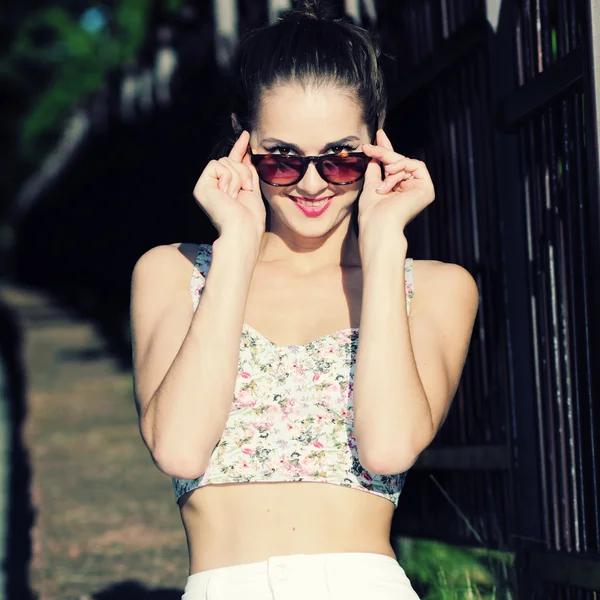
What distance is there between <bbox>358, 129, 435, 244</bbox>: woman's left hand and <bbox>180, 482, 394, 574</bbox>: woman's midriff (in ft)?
2.01

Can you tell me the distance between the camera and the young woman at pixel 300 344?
8.31 feet

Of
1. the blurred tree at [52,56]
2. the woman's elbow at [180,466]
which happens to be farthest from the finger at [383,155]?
the blurred tree at [52,56]

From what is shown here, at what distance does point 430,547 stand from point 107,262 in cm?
983

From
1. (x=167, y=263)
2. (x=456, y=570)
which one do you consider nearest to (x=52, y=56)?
(x=456, y=570)

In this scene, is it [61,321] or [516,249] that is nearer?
[516,249]

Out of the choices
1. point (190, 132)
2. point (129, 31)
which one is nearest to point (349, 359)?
point (190, 132)

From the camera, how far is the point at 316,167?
274cm

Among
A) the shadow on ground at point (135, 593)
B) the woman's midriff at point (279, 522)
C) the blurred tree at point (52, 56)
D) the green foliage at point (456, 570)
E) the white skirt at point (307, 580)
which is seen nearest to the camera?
the white skirt at point (307, 580)

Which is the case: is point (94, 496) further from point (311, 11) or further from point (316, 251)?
point (311, 11)

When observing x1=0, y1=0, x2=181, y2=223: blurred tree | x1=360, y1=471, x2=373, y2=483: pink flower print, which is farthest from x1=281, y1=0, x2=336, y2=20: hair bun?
x1=0, y1=0, x2=181, y2=223: blurred tree

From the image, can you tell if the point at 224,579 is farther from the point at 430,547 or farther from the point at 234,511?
the point at 430,547

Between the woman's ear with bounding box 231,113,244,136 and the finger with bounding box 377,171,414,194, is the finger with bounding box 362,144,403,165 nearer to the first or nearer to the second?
the finger with bounding box 377,171,414,194

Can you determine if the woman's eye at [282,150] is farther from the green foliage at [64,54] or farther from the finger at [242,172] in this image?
the green foliage at [64,54]

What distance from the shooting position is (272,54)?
2898 mm
